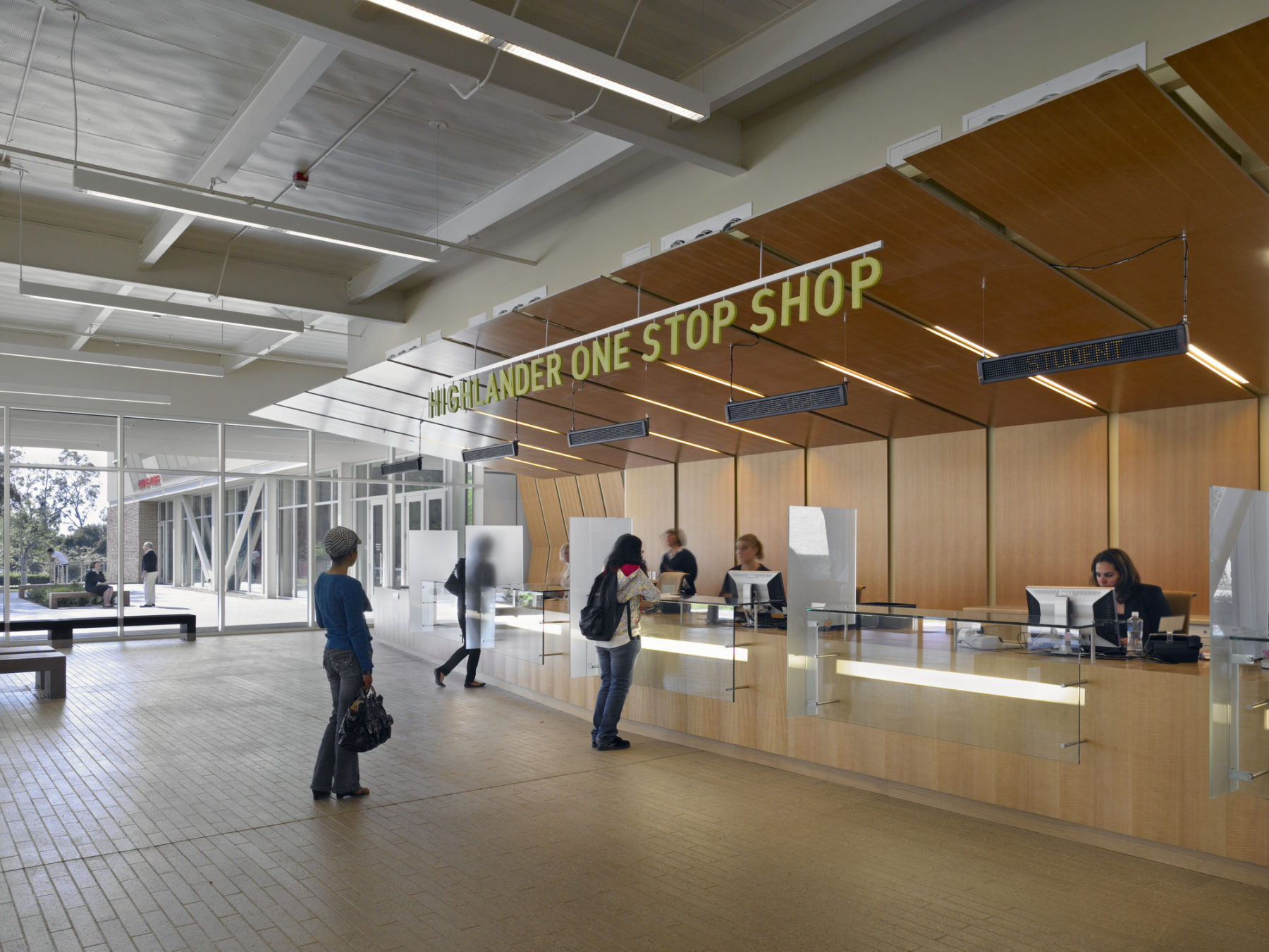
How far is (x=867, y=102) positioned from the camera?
605cm

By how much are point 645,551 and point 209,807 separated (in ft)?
32.3

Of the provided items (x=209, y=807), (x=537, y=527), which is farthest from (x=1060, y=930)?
(x=537, y=527)

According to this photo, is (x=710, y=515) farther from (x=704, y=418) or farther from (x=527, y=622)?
(x=527, y=622)

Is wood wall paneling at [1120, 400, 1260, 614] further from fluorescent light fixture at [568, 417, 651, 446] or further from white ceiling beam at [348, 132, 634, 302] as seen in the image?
white ceiling beam at [348, 132, 634, 302]

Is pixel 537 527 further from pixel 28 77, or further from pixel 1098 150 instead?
pixel 1098 150

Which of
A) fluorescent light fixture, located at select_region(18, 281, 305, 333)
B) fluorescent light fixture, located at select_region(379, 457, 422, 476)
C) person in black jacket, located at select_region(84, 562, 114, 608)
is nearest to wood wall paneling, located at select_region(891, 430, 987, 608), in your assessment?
fluorescent light fixture, located at select_region(379, 457, 422, 476)

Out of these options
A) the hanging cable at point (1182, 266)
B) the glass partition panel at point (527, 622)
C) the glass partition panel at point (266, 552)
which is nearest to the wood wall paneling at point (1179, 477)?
the hanging cable at point (1182, 266)

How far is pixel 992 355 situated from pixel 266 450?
47.3 feet

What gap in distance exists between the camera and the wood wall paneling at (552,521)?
17875 millimetres

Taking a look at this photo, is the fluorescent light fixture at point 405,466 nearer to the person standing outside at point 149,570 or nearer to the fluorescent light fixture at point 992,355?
the person standing outside at point 149,570

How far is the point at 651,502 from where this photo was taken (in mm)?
15023

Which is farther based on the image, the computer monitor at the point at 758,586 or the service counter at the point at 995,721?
the computer monitor at the point at 758,586

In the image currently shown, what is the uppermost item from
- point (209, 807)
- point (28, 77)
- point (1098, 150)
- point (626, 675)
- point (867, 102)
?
point (28, 77)

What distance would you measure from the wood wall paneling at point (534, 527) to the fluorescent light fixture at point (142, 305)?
306 inches
